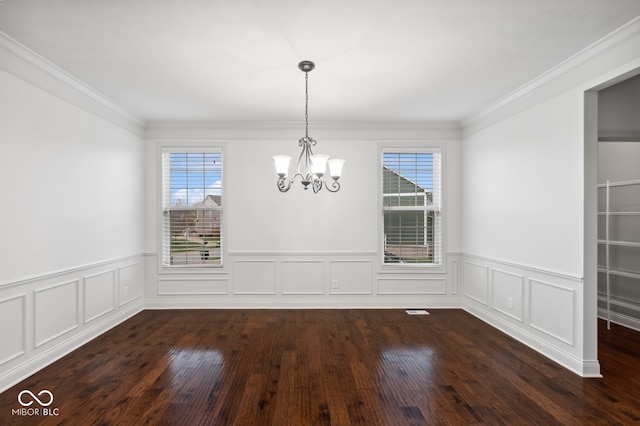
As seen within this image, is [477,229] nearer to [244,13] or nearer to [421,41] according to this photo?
[421,41]

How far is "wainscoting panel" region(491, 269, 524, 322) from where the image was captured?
153 inches

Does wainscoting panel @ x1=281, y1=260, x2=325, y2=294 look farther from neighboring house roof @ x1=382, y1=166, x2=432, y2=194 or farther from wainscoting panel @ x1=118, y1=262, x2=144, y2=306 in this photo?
wainscoting panel @ x1=118, y1=262, x2=144, y2=306

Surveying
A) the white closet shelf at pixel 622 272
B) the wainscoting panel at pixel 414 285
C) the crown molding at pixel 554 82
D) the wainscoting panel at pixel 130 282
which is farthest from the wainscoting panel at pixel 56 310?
the white closet shelf at pixel 622 272

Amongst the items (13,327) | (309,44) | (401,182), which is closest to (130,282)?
(13,327)

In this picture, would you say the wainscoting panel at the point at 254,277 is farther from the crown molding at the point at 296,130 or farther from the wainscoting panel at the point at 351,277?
the crown molding at the point at 296,130

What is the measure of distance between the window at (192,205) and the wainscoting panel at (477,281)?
3608 millimetres

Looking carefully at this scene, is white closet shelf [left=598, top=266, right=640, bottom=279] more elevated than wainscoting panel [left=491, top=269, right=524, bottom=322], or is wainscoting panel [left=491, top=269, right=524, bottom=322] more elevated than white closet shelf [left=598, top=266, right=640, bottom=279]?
white closet shelf [left=598, top=266, right=640, bottom=279]

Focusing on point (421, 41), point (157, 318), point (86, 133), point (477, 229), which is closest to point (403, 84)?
point (421, 41)

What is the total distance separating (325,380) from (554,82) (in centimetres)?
342

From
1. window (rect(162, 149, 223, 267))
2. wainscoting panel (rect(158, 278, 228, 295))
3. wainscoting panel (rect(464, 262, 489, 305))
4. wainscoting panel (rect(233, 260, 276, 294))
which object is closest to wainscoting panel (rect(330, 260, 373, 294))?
wainscoting panel (rect(233, 260, 276, 294))

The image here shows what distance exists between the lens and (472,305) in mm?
4949

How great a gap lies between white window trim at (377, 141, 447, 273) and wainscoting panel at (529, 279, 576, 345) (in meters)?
1.62

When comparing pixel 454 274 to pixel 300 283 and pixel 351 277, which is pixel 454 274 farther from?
pixel 300 283

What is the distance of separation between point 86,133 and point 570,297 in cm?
507
